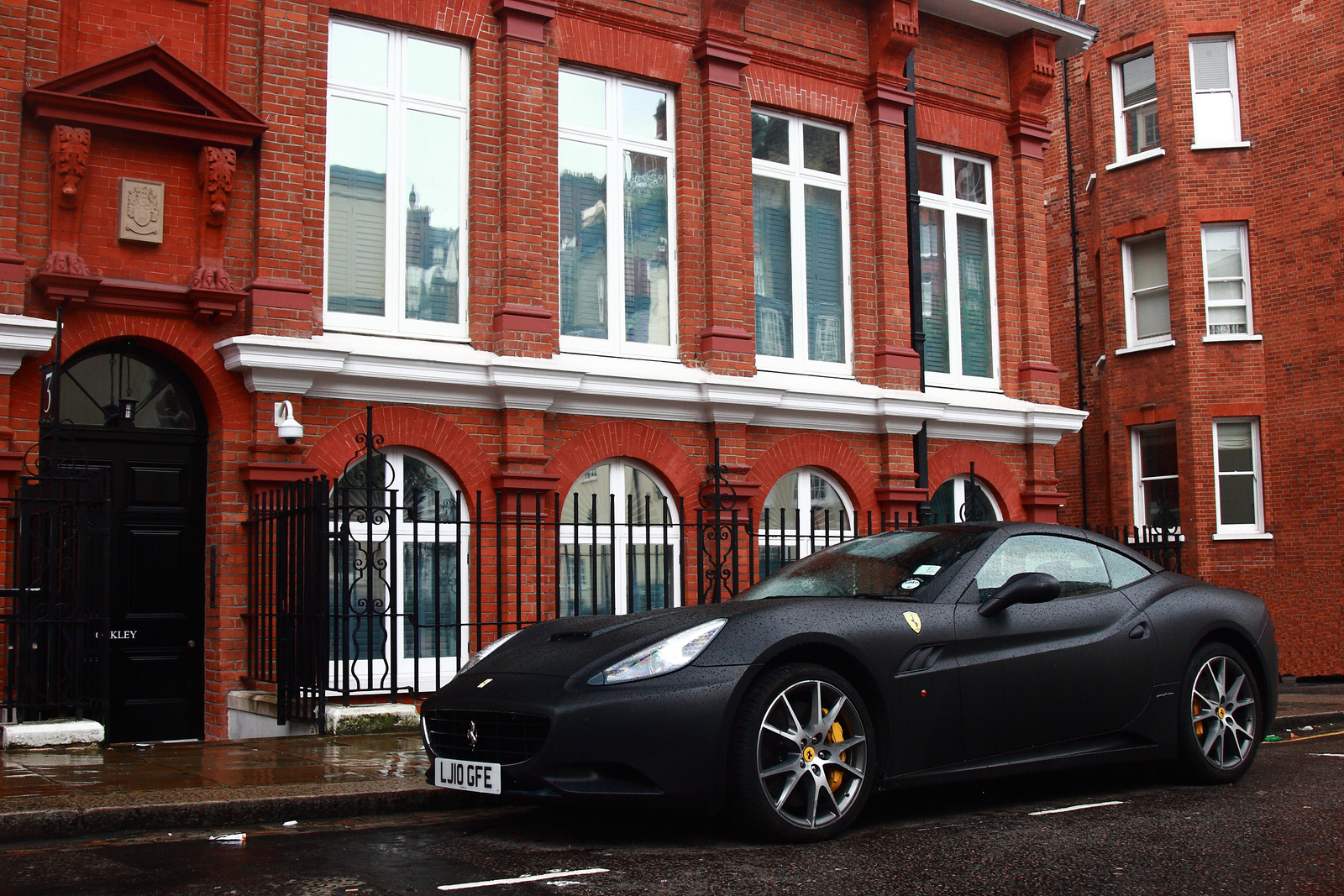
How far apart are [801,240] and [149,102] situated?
7.17 metres

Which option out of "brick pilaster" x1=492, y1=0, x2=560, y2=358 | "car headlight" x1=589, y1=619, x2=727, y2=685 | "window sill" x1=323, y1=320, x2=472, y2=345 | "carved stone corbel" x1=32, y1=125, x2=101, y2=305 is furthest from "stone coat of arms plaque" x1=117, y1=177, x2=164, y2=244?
"car headlight" x1=589, y1=619, x2=727, y2=685

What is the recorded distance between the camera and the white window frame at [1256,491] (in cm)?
2170

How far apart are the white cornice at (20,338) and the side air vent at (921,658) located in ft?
23.3

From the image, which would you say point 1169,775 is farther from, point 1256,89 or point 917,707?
point 1256,89

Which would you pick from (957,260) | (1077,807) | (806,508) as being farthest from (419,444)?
(957,260)

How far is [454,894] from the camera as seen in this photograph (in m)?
4.51

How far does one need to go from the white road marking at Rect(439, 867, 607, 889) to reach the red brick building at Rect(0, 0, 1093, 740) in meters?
4.65

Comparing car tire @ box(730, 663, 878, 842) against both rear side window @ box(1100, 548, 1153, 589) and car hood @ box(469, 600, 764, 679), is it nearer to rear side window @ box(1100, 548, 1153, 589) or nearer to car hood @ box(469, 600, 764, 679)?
car hood @ box(469, 600, 764, 679)

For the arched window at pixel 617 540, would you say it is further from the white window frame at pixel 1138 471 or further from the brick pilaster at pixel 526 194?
the white window frame at pixel 1138 471

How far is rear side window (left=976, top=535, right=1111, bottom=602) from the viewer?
6.45 metres

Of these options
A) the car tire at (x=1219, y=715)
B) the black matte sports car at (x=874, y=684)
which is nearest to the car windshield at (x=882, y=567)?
the black matte sports car at (x=874, y=684)

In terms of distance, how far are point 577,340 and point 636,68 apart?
298 cm

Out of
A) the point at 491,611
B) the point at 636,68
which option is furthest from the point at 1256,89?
A: the point at 491,611

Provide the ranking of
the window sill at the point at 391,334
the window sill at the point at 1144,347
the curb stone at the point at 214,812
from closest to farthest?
the curb stone at the point at 214,812 < the window sill at the point at 391,334 < the window sill at the point at 1144,347
